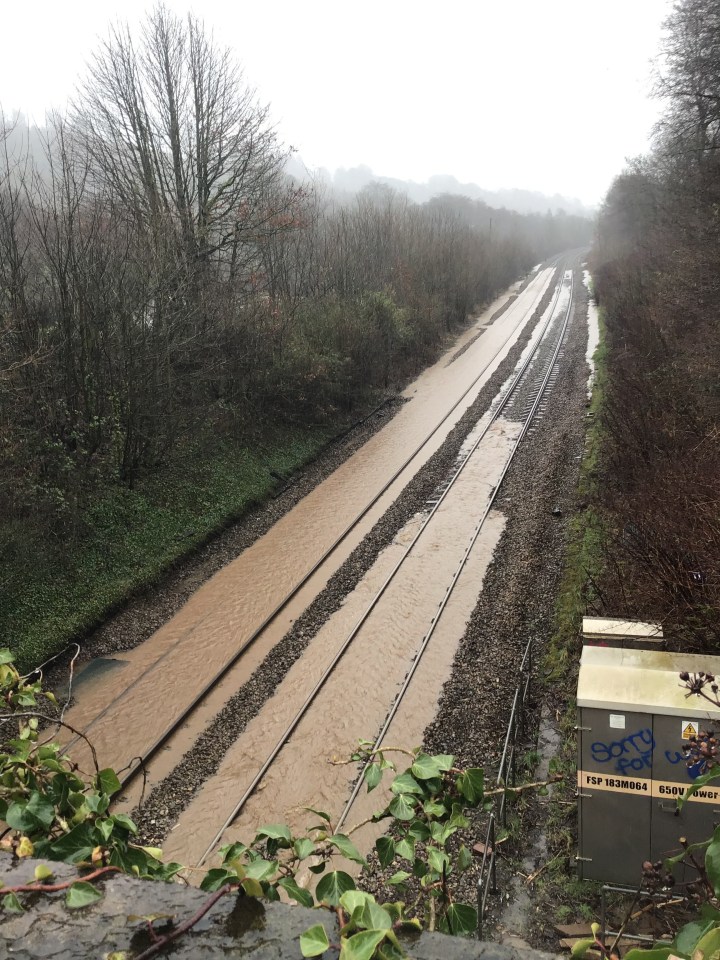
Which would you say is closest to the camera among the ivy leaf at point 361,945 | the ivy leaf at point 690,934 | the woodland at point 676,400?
the ivy leaf at point 361,945

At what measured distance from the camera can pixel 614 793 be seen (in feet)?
24.4

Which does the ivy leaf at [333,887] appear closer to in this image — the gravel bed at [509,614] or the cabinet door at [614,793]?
the gravel bed at [509,614]

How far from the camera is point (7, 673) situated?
2.99 meters

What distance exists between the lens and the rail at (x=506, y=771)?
721 cm

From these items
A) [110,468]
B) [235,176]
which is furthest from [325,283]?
[110,468]

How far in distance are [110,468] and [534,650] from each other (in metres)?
11.6

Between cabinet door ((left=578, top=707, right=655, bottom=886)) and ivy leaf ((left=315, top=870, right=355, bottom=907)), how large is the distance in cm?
612

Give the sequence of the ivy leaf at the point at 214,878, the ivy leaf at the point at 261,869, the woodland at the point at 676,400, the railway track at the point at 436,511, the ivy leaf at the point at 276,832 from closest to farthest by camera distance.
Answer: the ivy leaf at the point at 214,878
the ivy leaf at the point at 261,869
the ivy leaf at the point at 276,832
the woodland at the point at 676,400
the railway track at the point at 436,511

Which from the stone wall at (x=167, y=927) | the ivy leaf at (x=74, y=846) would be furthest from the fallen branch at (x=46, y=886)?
the ivy leaf at (x=74, y=846)

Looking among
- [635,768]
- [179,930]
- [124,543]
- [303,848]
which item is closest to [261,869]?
[303,848]

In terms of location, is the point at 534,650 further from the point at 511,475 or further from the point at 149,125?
the point at 149,125

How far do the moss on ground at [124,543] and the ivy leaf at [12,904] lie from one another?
1262 cm

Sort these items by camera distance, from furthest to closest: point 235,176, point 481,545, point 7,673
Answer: point 235,176
point 481,545
point 7,673

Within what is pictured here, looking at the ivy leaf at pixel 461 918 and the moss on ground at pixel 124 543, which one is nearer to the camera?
the ivy leaf at pixel 461 918
